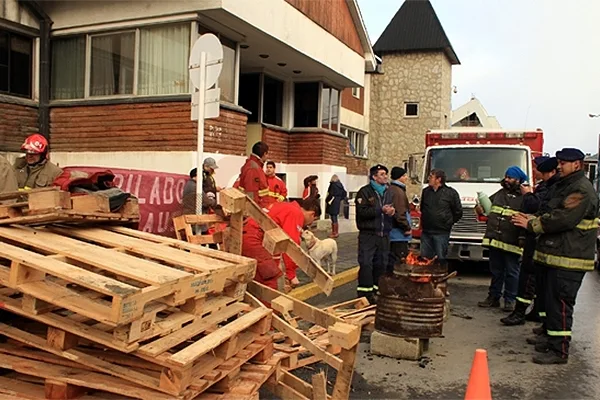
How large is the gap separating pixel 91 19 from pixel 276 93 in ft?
20.2

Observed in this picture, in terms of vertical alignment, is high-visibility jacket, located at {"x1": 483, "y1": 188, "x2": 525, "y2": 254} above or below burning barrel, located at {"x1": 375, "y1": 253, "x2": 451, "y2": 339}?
above

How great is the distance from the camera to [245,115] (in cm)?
1117

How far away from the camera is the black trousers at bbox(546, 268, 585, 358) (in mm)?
5316

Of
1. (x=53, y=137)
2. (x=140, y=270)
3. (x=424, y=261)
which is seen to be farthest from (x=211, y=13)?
(x=140, y=270)

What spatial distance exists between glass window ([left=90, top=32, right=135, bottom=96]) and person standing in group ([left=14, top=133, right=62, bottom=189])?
18.8 ft

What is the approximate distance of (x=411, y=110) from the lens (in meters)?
28.9

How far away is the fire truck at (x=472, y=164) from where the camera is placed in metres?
9.62

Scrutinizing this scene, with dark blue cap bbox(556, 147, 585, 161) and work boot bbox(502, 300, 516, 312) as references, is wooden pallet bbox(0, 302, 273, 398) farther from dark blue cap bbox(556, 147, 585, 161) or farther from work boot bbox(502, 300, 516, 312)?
work boot bbox(502, 300, 516, 312)

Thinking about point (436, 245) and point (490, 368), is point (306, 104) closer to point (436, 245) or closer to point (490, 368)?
point (436, 245)

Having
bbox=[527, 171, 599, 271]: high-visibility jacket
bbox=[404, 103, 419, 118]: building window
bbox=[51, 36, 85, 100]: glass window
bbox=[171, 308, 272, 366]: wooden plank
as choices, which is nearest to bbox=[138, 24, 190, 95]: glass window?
bbox=[51, 36, 85, 100]: glass window

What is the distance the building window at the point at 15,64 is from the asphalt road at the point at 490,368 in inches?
353

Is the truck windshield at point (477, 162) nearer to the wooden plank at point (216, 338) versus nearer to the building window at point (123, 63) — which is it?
the building window at point (123, 63)

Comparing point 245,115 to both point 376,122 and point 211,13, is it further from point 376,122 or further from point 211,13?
point 376,122

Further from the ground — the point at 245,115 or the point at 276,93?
the point at 276,93
